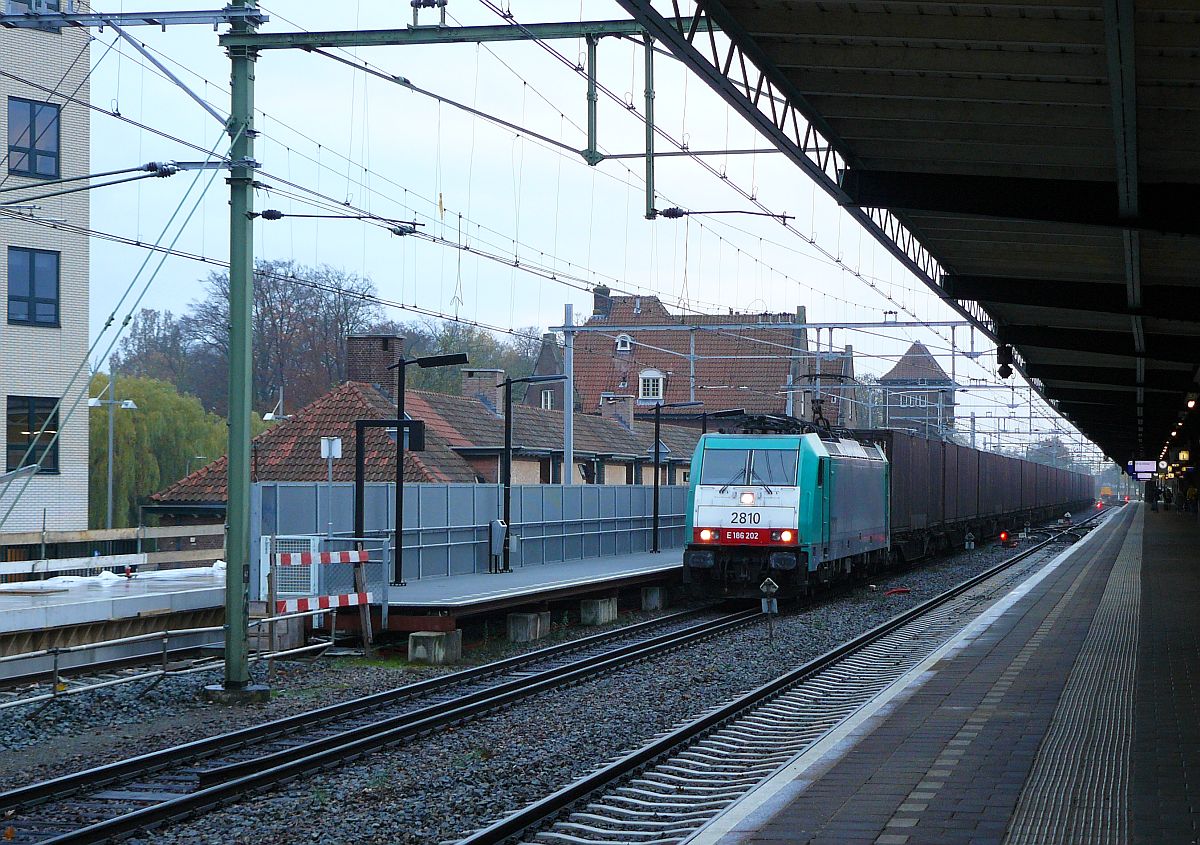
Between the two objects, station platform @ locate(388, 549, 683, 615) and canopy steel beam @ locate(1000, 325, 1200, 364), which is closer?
station platform @ locate(388, 549, 683, 615)

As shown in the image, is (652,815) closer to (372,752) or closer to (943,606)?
(372,752)

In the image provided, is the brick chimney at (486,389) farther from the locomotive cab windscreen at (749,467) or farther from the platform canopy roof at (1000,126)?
the platform canopy roof at (1000,126)

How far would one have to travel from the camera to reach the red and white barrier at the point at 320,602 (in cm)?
1515

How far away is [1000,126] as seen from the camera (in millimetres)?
12836

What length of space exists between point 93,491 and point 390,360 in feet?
38.5

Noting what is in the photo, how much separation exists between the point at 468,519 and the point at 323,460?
12120 mm

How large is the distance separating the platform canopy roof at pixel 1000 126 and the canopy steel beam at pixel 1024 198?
0.05 ft

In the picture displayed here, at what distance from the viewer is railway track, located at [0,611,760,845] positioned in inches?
330

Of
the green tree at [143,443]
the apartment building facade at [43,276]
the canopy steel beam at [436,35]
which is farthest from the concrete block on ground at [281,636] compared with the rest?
the green tree at [143,443]

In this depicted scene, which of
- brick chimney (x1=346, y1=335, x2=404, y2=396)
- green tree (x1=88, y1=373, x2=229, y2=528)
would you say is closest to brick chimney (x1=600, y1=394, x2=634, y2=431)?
green tree (x1=88, y1=373, x2=229, y2=528)

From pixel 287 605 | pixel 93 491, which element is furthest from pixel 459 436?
pixel 287 605

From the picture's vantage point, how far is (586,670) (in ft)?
50.2

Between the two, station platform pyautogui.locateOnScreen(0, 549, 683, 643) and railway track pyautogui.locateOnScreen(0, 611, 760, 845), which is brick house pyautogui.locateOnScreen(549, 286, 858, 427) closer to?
station platform pyautogui.locateOnScreen(0, 549, 683, 643)

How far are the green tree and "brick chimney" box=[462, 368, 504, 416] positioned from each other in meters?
9.03
